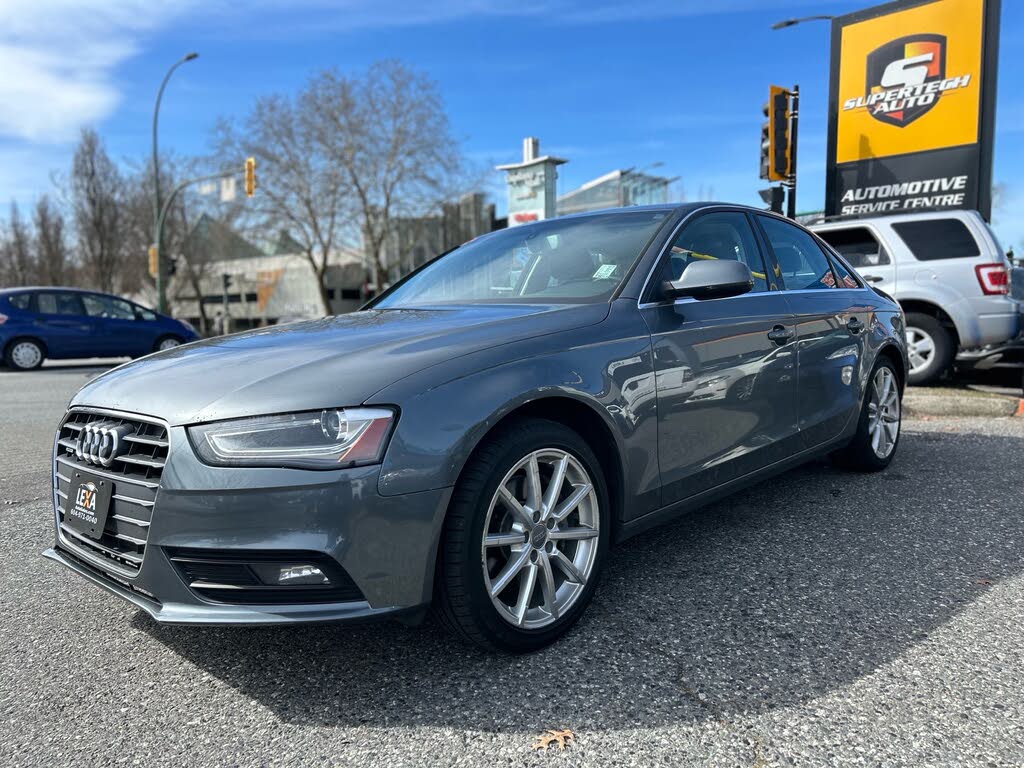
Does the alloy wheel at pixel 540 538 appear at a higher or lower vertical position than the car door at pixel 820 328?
lower

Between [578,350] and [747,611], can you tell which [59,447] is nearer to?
[578,350]

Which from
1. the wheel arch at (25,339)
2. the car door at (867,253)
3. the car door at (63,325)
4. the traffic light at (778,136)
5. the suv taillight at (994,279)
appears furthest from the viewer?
the car door at (63,325)

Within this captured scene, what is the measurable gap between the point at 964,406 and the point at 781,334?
15.9ft

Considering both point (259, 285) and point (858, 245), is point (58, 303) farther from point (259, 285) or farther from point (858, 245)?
point (259, 285)

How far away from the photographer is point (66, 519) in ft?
8.43

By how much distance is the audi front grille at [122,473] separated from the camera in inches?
85.6

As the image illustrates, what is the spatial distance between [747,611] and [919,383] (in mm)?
7074

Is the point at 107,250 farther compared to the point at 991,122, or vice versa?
the point at 107,250

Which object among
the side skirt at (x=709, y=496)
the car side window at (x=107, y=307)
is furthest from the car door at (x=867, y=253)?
the car side window at (x=107, y=307)

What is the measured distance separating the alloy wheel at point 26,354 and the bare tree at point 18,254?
3541 cm

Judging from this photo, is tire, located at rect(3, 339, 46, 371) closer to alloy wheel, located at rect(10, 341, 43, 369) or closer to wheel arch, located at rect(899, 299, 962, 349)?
alloy wheel, located at rect(10, 341, 43, 369)

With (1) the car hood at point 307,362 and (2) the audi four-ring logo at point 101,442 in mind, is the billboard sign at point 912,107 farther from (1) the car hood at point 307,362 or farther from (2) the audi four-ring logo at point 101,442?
(2) the audi four-ring logo at point 101,442

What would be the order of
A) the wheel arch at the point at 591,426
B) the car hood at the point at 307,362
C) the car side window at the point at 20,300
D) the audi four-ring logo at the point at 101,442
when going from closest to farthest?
the car hood at the point at 307,362 → the audi four-ring logo at the point at 101,442 → the wheel arch at the point at 591,426 → the car side window at the point at 20,300

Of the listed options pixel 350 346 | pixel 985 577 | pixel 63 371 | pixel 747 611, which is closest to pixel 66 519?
pixel 350 346
